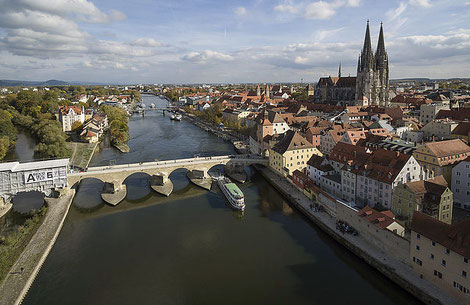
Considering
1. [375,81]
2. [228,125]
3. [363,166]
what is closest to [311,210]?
[363,166]

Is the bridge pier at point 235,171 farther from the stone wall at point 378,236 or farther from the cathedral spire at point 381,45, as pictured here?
the cathedral spire at point 381,45

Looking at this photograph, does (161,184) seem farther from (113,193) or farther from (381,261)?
(381,261)

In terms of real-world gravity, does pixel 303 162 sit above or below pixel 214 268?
above

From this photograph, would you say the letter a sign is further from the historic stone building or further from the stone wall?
the historic stone building

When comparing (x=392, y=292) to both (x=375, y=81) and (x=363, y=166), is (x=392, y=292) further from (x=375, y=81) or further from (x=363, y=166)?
(x=375, y=81)

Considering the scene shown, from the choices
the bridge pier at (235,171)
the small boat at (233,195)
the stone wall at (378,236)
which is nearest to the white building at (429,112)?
the bridge pier at (235,171)

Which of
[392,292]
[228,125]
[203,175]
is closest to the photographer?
[392,292]

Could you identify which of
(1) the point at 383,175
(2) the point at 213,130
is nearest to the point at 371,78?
(2) the point at 213,130
